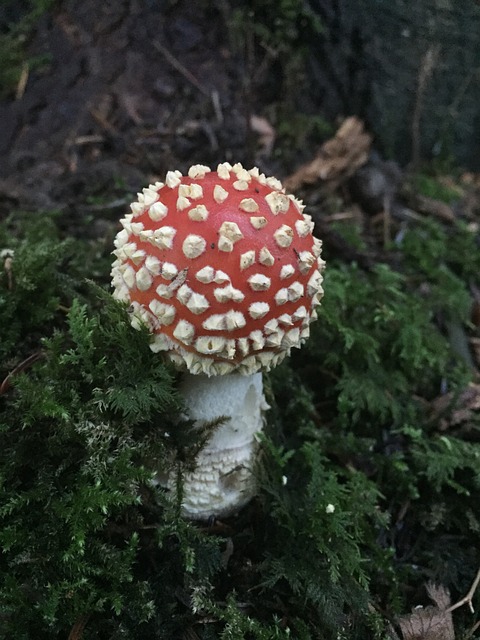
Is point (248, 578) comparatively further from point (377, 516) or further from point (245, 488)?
point (377, 516)

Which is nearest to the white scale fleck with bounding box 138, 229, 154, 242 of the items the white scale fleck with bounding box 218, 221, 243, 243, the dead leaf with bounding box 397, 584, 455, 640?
the white scale fleck with bounding box 218, 221, 243, 243

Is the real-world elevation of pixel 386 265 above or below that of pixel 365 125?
below

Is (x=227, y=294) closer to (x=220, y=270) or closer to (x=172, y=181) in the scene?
(x=220, y=270)

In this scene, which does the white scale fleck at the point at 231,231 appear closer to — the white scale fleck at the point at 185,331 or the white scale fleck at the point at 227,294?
the white scale fleck at the point at 227,294

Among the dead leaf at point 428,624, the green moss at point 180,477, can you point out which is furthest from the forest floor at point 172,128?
the dead leaf at point 428,624

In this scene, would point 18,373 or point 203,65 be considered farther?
point 203,65

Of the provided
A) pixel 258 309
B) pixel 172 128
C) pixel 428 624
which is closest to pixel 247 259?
pixel 258 309

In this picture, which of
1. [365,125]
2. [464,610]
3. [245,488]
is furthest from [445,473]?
[365,125]
